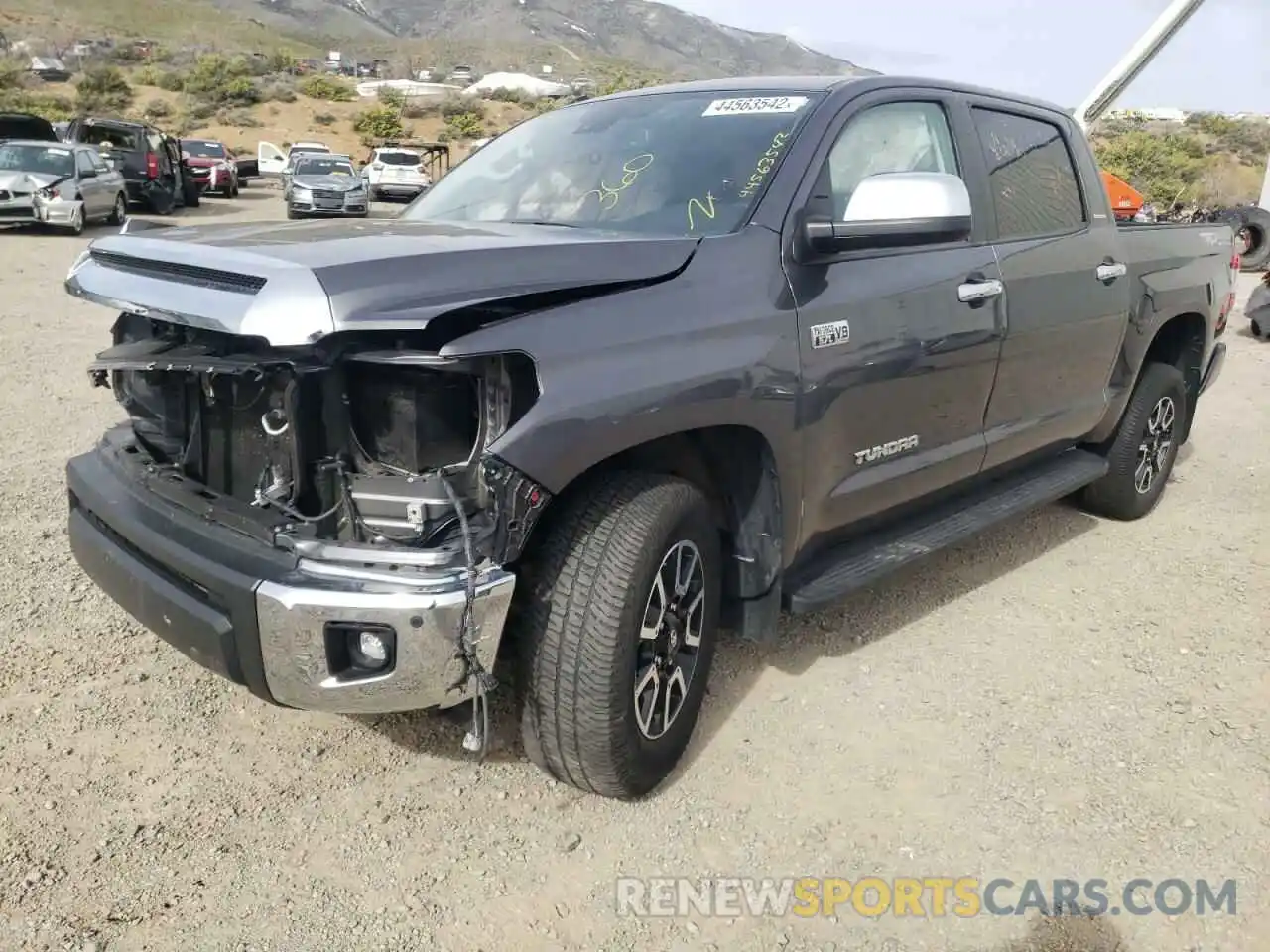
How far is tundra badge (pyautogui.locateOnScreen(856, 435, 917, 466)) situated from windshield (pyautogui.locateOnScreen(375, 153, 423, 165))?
26.8 meters

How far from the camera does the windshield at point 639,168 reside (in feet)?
10.0

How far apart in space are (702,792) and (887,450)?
1.21 metres

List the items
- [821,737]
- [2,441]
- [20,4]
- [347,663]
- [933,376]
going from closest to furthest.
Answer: [347,663], [821,737], [933,376], [2,441], [20,4]

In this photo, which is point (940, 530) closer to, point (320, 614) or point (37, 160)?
point (320, 614)

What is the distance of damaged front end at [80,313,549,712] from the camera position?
7.18 ft

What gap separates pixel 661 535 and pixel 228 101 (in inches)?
2055

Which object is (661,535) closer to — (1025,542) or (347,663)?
(347,663)

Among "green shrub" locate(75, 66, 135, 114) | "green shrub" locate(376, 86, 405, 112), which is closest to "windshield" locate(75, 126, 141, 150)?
"green shrub" locate(75, 66, 135, 114)

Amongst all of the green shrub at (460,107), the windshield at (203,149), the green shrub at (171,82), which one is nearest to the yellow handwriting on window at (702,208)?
the windshield at (203,149)

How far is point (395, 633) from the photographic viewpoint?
86.3 inches

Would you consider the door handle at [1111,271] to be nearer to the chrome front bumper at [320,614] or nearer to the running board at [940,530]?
the running board at [940,530]

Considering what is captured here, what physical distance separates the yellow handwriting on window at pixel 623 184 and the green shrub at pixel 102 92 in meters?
46.5

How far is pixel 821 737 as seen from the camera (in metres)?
3.16

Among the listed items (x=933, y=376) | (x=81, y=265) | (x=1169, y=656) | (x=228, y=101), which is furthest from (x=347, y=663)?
(x=228, y=101)
